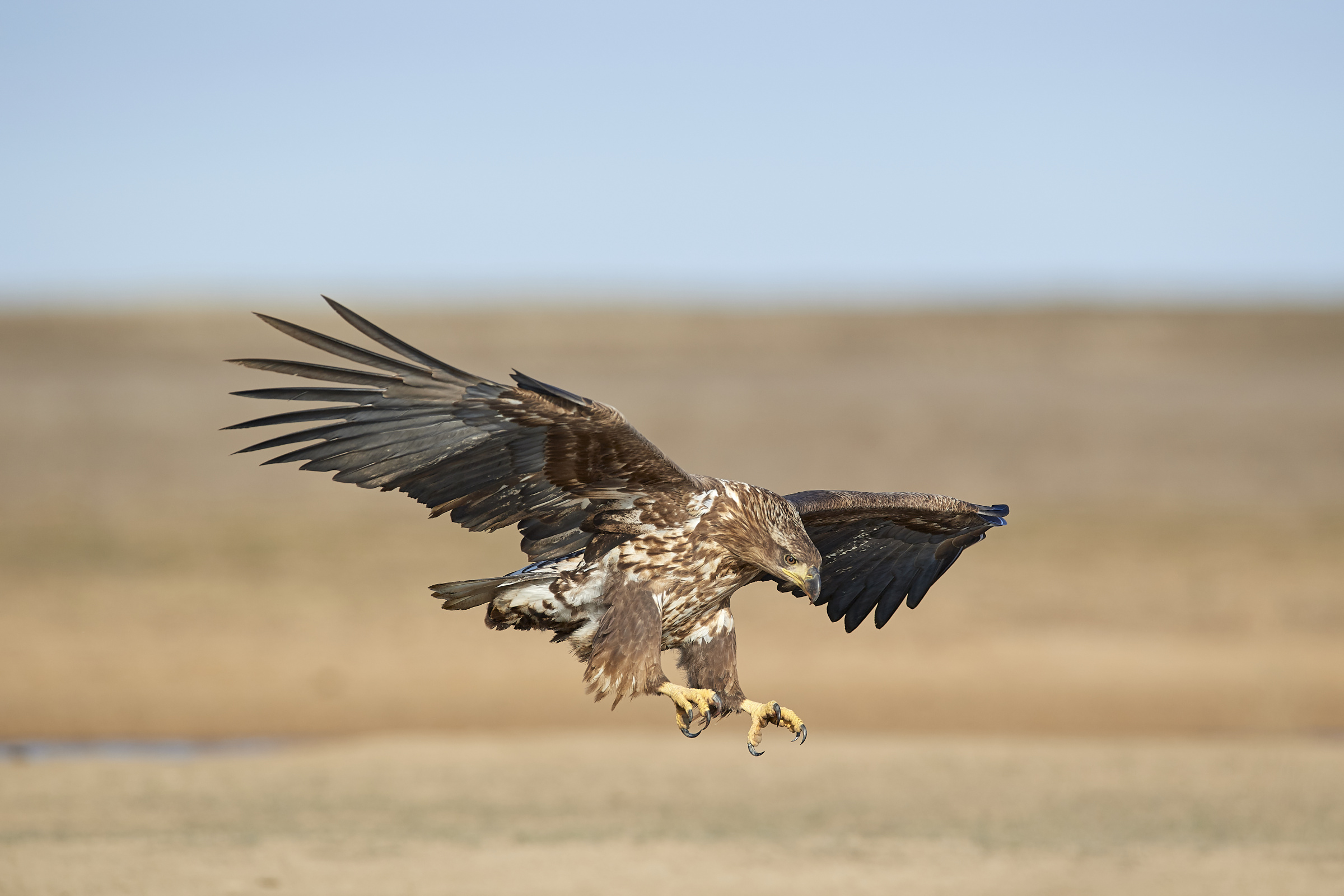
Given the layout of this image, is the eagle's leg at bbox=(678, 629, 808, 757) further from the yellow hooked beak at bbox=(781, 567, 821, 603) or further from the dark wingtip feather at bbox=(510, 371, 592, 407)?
the dark wingtip feather at bbox=(510, 371, 592, 407)

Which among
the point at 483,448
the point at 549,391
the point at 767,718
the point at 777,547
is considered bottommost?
the point at 767,718

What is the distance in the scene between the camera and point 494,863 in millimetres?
9375

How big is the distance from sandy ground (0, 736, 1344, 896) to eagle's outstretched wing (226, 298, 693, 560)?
2.81 meters

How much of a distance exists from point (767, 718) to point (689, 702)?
0.53 m

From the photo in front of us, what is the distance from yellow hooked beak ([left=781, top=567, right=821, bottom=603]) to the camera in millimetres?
6750

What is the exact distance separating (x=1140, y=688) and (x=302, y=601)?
970cm

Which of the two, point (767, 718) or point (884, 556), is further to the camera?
point (884, 556)

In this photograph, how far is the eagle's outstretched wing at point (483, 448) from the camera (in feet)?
21.2

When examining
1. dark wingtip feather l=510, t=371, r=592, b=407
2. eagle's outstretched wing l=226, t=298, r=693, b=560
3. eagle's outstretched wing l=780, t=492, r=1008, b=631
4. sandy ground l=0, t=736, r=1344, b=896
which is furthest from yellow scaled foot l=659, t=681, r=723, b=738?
sandy ground l=0, t=736, r=1344, b=896

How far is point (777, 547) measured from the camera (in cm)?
687

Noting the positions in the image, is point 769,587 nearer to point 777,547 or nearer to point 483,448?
point 777,547

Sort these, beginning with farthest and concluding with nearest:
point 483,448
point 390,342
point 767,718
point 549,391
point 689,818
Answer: point 689,818
point 767,718
point 483,448
point 549,391
point 390,342

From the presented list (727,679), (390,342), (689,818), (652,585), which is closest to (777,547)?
(652,585)

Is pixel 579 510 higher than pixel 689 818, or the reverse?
pixel 579 510
